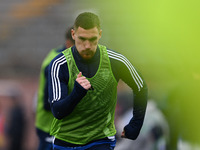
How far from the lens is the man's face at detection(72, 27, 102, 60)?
3.65 metres

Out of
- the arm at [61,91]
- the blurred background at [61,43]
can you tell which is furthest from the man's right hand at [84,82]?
the blurred background at [61,43]

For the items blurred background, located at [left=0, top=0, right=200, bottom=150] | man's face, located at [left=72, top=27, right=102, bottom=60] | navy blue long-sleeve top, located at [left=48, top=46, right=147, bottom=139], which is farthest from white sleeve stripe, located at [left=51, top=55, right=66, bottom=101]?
blurred background, located at [left=0, top=0, right=200, bottom=150]

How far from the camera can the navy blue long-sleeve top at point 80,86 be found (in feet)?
11.7

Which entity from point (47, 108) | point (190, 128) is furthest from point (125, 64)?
point (47, 108)

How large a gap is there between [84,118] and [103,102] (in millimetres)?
191

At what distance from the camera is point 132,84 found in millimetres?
3943

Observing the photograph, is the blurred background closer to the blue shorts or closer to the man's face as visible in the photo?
the blue shorts

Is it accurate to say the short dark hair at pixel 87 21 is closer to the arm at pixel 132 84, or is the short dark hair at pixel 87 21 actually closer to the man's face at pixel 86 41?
the man's face at pixel 86 41

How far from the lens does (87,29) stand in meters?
3.67

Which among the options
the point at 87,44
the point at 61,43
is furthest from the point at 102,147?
the point at 61,43

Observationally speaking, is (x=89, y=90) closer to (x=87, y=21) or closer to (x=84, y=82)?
(x=84, y=82)

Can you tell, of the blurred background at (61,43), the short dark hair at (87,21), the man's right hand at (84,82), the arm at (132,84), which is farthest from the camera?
the blurred background at (61,43)

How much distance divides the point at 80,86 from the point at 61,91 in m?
0.27

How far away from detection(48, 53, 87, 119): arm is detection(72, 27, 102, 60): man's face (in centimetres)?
19
